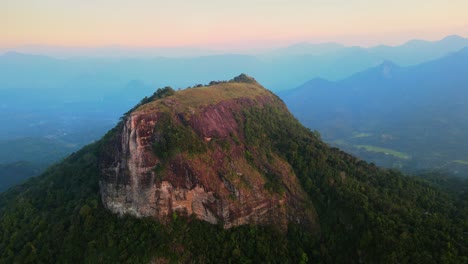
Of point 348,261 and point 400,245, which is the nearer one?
point 400,245

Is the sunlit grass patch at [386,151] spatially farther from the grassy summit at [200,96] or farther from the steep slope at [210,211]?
the grassy summit at [200,96]

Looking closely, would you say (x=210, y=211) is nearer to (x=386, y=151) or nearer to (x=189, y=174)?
(x=189, y=174)

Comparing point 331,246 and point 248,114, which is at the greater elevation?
point 248,114

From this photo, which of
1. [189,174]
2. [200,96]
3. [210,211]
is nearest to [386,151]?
[200,96]

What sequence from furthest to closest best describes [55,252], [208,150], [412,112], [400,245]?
1. [412,112]
2. [208,150]
3. [55,252]
4. [400,245]

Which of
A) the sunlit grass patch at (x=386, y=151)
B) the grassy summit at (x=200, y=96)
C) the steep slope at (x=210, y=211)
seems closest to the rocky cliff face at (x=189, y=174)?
the steep slope at (x=210, y=211)

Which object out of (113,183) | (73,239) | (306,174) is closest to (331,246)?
(306,174)

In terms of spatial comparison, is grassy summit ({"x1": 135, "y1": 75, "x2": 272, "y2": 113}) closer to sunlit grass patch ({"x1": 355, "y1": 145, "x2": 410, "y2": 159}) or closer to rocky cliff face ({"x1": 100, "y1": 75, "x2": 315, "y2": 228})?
rocky cliff face ({"x1": 100, "y1": 75, "x2": 315, "y2": 228})

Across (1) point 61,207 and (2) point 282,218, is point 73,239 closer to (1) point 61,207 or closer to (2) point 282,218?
(1) point 61,207
